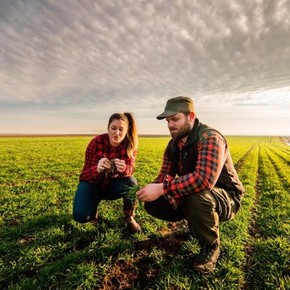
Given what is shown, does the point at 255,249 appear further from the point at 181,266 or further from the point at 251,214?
the point at 251,214

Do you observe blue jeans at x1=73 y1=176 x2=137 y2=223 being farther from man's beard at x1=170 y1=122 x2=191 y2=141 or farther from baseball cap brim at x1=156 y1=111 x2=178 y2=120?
baseball cap brim at x1=156 y1=111 x2=178 y2=120

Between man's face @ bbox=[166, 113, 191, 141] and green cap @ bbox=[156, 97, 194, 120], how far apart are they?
0.30 ft

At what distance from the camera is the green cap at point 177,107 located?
3807 millimetres

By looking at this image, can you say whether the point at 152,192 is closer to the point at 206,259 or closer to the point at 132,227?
the point at 206,259

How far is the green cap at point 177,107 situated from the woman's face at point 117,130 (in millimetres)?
1227

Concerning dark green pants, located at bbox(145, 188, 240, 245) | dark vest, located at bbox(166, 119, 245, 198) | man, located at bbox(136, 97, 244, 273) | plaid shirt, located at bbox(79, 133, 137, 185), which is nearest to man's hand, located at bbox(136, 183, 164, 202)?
man, located at bbox(136, 97, 244, 273)

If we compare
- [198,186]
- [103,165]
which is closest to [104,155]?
[103,165]

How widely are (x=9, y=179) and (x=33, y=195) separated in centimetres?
325

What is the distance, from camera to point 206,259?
12.0 feet

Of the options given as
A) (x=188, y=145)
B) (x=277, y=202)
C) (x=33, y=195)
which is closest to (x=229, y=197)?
(x=188, y=145)

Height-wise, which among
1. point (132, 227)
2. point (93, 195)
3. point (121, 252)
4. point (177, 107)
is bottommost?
point (121, 252)

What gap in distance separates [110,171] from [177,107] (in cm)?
205

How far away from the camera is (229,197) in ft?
12.8

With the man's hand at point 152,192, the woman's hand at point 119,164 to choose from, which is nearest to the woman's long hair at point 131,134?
the woman's hand at point 119,164
